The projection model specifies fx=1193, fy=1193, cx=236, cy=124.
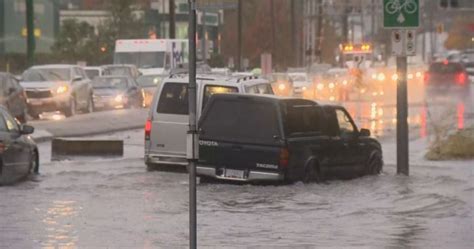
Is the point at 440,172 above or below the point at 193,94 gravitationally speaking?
below

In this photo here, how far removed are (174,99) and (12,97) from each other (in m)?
13.1

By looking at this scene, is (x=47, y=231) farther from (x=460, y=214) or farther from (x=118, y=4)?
(x=118, y=4)

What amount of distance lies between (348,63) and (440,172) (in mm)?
63420

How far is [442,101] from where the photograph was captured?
55.3 m

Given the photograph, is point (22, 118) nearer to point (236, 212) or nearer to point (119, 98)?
point (119, 98)

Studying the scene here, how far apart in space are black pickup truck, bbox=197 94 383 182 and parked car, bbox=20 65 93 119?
22649 mm

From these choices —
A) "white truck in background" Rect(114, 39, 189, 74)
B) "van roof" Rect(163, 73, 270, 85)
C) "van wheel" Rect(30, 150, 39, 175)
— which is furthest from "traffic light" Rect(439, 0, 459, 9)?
"van wheel" Rect(30, 150, 39, 175)

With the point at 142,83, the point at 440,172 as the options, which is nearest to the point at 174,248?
the point at 440,172

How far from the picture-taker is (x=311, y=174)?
19.5 meters

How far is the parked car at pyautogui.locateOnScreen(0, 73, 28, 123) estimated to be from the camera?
33.6 meters

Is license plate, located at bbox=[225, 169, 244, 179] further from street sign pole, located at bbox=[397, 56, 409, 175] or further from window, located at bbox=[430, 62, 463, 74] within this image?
window, located at bbox=[430, 62, 463, 74]

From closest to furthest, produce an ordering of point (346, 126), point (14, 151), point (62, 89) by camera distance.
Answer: point (14, 151), point (346, 126), point (62, 89)

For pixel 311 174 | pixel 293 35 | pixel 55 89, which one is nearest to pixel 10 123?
pixel 311 174

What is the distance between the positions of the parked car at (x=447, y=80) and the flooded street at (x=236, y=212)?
130 ft
